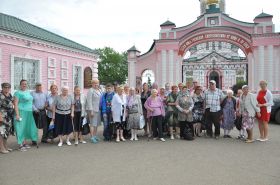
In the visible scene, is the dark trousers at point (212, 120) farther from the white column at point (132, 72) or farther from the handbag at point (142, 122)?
the white column at point (132, 72)

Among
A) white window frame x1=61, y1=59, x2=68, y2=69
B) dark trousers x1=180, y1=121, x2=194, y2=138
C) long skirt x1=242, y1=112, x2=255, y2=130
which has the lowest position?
dark trousers x1=180, y1=121, x2=194, y2=138

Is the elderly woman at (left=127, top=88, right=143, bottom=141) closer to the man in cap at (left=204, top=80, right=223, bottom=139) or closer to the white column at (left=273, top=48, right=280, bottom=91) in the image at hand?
the man in cap at (left=204, top=80, right=223, bottom=139)

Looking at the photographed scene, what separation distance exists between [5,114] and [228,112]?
6047mm

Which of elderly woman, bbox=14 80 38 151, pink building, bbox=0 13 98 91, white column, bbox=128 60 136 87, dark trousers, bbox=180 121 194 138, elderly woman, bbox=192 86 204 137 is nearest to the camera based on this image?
elderly woman, bbox=14 80 38 151

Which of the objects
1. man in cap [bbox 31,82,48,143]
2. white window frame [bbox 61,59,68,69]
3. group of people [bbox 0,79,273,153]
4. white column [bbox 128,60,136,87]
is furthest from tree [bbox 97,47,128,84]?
man in cap [bbox 31,82,48,143]

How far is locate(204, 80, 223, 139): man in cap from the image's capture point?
7902 millimetres

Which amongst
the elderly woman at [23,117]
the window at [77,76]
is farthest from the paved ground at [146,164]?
the window at [77,76]

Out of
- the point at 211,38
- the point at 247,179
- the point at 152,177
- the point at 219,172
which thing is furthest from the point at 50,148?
the point at 211,38

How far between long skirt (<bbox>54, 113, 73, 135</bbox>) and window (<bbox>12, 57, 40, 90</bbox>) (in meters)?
4.59

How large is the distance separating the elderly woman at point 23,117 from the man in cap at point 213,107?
4.87 metres

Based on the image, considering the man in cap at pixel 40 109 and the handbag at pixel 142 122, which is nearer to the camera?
the man in cap at pixel 40 109

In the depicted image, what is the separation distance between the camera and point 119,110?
7531 millimetres

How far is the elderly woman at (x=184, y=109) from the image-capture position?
25.4 feet

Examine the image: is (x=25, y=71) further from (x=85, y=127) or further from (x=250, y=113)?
(x=250, y=113)
